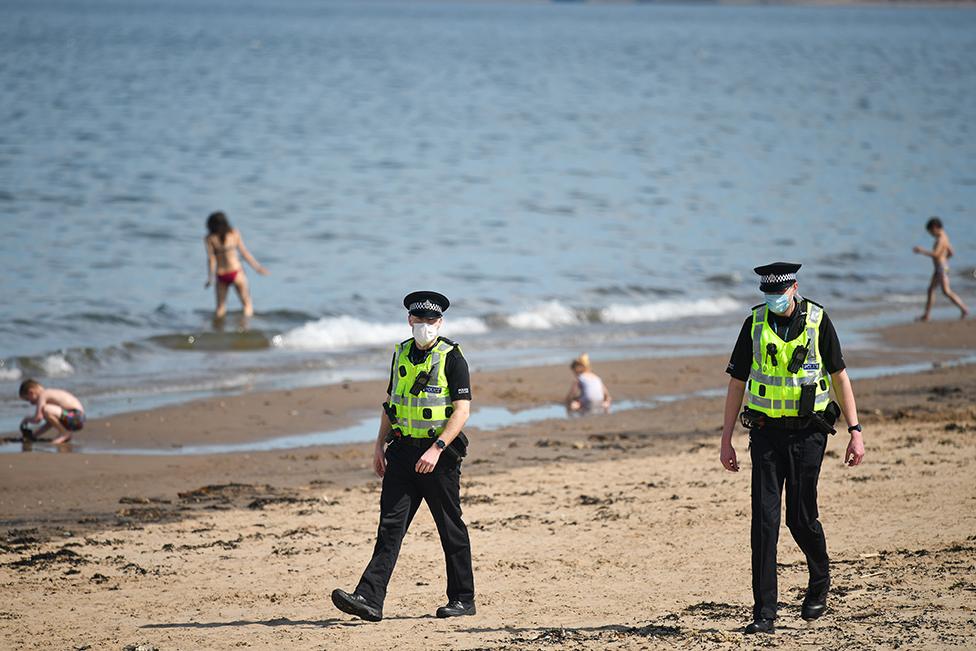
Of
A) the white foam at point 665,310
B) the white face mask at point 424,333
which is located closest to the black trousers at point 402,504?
the white face mask at point 424,333

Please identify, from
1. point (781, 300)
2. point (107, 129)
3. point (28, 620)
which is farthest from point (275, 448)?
point (107, 129)

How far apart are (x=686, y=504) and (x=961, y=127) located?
49.2 m

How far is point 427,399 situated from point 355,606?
3.84 ft

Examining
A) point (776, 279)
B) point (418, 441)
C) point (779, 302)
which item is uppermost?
point (776, 279)

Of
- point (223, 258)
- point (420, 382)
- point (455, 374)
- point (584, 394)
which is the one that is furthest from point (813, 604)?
point (223, 258)

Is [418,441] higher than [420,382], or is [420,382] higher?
[420,382]

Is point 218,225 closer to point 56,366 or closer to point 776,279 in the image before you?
point 56,366

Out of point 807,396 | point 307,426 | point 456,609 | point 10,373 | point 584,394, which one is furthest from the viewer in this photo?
point 10,373

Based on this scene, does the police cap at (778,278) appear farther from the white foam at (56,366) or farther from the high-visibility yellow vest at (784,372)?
the white foam at (56,366)

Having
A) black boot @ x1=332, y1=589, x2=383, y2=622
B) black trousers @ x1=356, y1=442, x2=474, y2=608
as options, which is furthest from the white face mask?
black boot @ x1=332, y1=589, x2=383, y2=622

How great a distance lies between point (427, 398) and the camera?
739 centimetres

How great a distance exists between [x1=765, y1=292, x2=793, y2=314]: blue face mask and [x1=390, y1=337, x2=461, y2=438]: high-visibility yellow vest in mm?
1711

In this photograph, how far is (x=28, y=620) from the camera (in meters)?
7.72

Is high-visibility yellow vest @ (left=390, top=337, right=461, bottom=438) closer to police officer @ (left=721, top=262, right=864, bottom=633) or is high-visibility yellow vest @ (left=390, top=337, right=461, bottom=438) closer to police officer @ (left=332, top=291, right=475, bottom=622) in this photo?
police officer @ (left=332, top=291, right=475, bottom=622)
